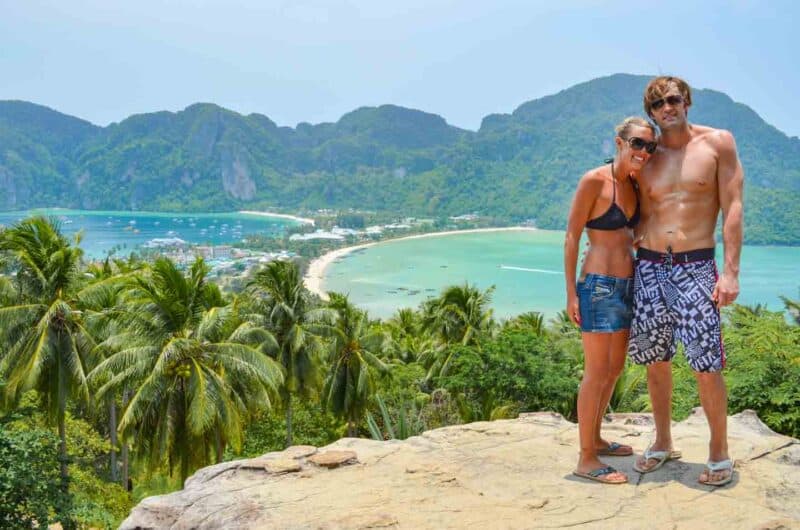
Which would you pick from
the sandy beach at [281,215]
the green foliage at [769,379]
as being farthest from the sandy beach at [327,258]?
the green foliage at [769,379]

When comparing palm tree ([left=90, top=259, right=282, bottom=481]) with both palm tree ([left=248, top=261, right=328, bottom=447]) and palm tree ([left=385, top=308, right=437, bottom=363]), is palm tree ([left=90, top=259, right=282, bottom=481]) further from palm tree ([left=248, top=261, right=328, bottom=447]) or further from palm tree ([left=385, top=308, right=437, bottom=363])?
palm tree ([left=385, top=308, right=437, bottom=363])

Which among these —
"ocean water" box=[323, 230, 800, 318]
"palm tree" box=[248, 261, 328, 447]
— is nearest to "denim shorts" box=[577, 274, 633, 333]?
"palm tree" box=[248, 261, 328, 447]

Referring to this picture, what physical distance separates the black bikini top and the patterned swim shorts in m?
0.21

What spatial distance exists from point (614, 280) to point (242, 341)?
32.4 ft

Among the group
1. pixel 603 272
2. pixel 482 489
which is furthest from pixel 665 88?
pixel 482 489

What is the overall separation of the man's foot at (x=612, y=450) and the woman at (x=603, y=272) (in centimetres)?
34

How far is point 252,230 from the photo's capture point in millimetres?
137250

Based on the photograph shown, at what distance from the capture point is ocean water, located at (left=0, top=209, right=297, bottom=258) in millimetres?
115156

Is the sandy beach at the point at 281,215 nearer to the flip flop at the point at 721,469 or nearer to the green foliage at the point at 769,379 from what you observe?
the green foliage at the point at 769,379

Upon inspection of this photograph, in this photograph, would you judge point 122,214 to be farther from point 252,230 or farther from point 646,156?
point 646,156

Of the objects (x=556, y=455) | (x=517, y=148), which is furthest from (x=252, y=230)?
(x=556, y=455)

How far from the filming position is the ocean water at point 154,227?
378 feet

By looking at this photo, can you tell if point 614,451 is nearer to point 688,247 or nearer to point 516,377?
point 688,247

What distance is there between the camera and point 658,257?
13.0ft
